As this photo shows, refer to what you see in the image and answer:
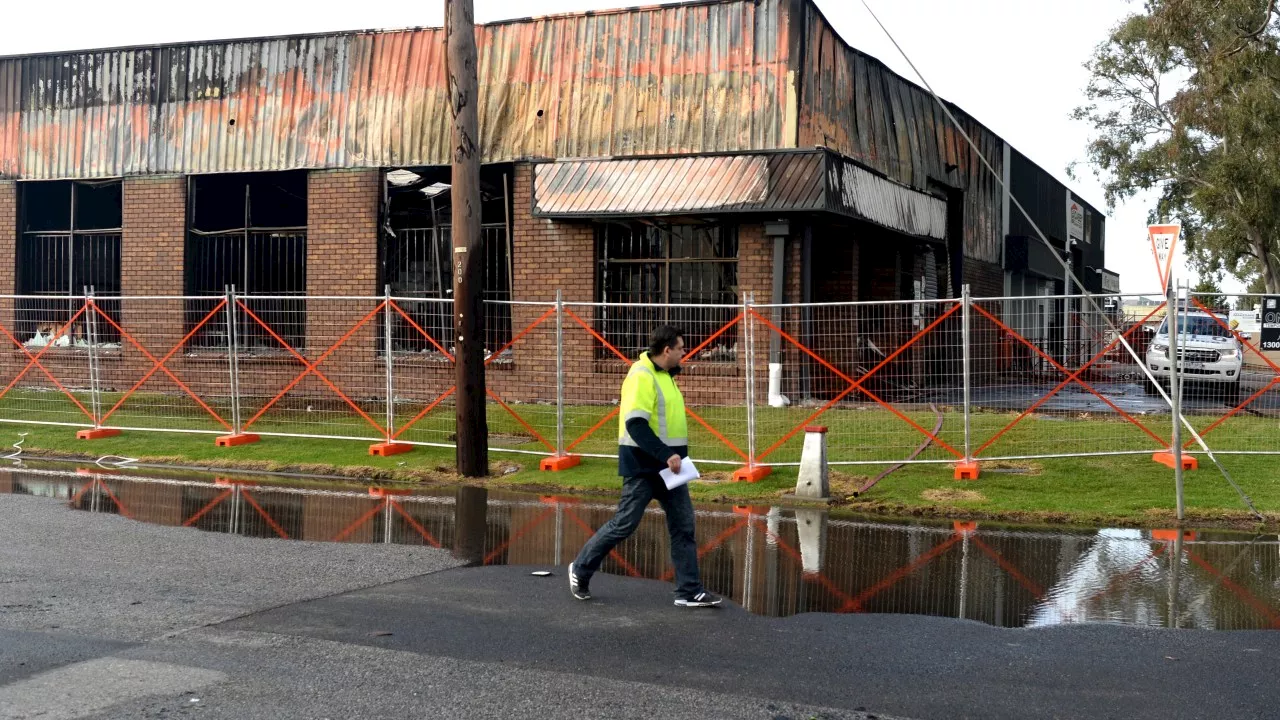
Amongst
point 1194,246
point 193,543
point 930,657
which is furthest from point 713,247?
point 1194,246

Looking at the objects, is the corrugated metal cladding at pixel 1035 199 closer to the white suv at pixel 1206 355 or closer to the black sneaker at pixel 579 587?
the white suv at pixel 1206 355

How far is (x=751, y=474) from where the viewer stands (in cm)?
1273

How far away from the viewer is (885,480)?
12.5m

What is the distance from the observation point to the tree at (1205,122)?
1090 inches

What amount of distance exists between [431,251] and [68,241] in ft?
24.2

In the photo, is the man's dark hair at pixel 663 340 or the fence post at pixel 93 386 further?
the fence post at pixel 93 386

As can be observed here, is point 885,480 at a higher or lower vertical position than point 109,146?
lower

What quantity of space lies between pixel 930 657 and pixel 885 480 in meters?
6.22

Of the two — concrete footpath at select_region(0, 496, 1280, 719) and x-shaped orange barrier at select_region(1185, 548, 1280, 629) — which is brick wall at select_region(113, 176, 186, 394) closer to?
concrete footpath at select_region(0, 496, 1280, 719)

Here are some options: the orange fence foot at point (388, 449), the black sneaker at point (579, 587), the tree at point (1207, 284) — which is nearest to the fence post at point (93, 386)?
the orange fence foot at point (388, 449)

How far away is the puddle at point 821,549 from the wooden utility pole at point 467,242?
2.94 ft

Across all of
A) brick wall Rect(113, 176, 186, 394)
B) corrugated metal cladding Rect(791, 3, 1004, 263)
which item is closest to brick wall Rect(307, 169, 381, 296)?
brick wall Rect(113, 176, 186, 394)

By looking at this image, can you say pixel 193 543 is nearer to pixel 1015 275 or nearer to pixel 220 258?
pixel 220 258

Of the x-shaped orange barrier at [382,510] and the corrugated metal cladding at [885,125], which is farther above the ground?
the corrugated metal cladding at [885,125]
